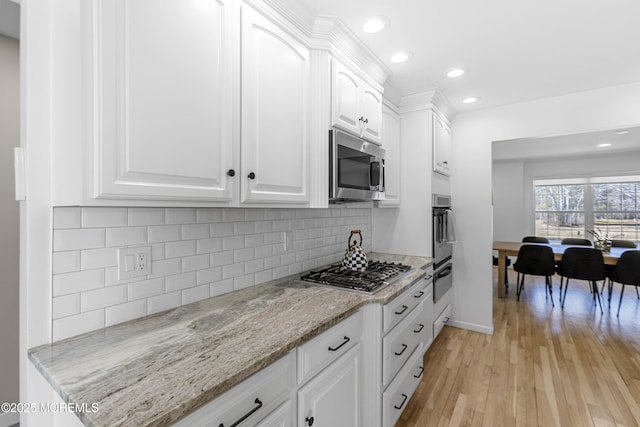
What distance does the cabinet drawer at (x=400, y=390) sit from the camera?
65.7 inches

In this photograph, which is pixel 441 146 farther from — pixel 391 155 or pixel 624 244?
pixel 624 244

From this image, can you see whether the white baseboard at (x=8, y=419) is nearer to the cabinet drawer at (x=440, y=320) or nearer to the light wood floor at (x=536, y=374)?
the light wood floor at (x=536, y=374)

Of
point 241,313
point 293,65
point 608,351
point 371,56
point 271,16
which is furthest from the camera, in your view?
point 608,351

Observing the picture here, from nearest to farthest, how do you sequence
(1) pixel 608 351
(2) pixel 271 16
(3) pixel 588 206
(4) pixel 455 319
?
(2) pixel 271 16 → (1) pixel 608 351 → (4) pixel 455 319 → (3) pixel 588 206

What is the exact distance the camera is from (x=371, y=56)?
211cm

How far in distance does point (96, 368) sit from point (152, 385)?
0.73 feet

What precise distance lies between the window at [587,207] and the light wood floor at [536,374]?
3.28 metres

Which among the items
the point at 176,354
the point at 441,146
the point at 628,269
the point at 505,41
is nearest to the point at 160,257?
the point at 176,354

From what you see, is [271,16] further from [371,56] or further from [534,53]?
[534,53]

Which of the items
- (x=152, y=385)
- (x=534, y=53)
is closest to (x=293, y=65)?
(x=152, y=385)

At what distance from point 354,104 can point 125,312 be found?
1.71 metres

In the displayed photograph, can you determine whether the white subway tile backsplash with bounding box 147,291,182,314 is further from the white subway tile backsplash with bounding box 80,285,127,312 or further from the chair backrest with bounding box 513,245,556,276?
the chair backrest with bounding box 513,245,556,276

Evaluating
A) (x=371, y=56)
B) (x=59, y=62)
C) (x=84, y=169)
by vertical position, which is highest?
(x=371, y=56)

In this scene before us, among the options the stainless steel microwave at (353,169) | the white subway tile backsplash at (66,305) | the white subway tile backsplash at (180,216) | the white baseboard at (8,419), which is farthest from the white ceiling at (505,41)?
the white baseboard at (8,419)
